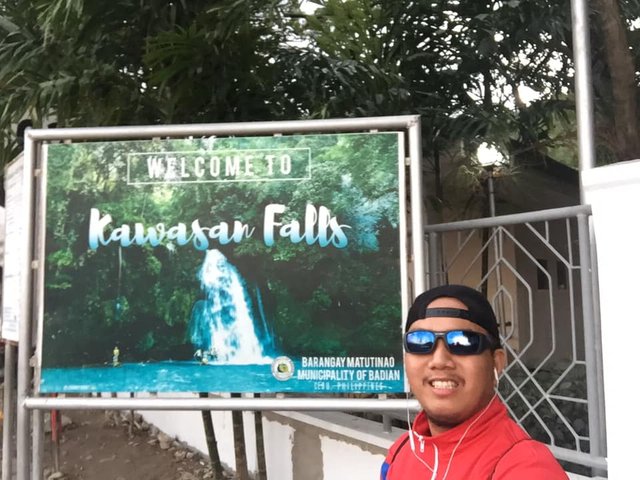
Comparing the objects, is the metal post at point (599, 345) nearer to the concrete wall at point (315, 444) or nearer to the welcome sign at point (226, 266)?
the welcome sign at point (226, 266)

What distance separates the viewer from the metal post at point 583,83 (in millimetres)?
2922

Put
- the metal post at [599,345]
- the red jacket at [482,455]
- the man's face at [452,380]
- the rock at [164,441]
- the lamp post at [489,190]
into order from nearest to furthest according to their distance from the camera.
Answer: the red jacket at [482,455], the man's face at [452,380], the metal post at [599,345], the lamp post at [489,190], the rock at [164,441]

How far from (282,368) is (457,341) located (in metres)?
1.14

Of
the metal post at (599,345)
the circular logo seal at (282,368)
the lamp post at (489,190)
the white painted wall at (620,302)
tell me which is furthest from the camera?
the lamp post at (489,190)

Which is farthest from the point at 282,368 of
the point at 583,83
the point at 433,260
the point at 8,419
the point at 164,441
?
the point at 164,441

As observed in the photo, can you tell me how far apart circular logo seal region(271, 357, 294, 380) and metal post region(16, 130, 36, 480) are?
100 centimetres

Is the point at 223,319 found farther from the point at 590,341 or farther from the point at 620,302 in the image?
the point at 620,302

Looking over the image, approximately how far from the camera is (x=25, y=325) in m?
2.33

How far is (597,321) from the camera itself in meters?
2.18

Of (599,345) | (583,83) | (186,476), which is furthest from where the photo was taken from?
(186,476)

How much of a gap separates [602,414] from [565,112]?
2824mm

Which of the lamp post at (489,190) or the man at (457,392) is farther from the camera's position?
the lamp post at (489,190)

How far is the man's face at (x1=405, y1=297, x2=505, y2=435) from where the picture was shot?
125 centimetres

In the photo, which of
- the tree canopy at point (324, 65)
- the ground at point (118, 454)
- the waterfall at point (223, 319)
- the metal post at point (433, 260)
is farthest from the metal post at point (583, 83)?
the ground at point (118, 454)
